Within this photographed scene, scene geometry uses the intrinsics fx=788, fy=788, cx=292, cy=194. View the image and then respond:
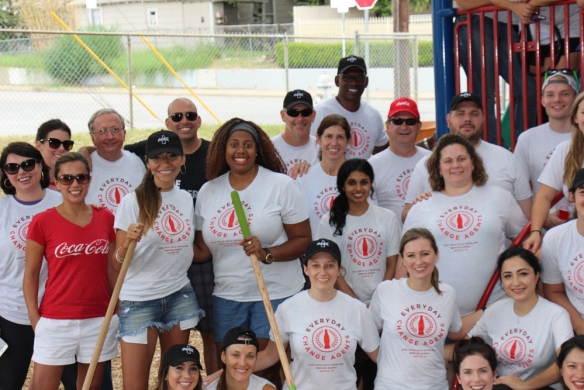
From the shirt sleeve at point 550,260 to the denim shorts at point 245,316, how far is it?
4.99 ft

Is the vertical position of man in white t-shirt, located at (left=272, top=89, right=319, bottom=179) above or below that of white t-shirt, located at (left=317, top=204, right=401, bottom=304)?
above

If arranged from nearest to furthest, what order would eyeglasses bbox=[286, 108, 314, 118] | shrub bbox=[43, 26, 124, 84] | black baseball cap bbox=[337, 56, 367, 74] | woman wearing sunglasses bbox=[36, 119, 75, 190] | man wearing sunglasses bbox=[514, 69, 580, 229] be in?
1. man wearing sunglasses bbox=[514, 69, 580, 229]
2. woman wearing sunglasses bbox=[36, 119, 75, 190]
3. eyeglasses bbox=[286, 108, 314, 118]
4. black baseball cap bbox=[337, 56, 367, 74]
5. shrub bbox=[43, 26, 124, 84]

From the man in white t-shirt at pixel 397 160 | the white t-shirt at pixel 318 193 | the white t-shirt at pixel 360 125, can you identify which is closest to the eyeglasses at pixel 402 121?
the man in white t-shirt at pixel 397 160

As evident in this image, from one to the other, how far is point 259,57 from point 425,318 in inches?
725

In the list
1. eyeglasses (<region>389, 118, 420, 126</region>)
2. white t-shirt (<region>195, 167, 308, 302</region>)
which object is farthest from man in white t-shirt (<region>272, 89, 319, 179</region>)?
white t-shirt (<region>195, 167, 308, 302</region>)

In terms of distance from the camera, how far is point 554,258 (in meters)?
4.40

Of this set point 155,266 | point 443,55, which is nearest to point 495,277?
point 155,266

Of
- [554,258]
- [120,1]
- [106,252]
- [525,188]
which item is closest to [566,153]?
[525,188]

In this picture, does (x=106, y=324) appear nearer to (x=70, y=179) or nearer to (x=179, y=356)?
(x=179, y=356)

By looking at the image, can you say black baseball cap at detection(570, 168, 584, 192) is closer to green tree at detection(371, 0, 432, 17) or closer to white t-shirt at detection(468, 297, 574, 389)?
white t-shirt at detection(468, 297, 574, 389)

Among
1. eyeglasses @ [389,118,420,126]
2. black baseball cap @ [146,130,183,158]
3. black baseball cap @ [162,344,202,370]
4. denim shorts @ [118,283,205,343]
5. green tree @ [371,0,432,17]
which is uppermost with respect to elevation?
green tree @ [371,0,432,17]

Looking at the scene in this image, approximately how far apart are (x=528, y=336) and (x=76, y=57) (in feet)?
52.8

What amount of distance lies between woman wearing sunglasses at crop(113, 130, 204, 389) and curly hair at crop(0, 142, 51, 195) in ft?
2.23

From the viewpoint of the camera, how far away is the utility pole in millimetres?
15219
